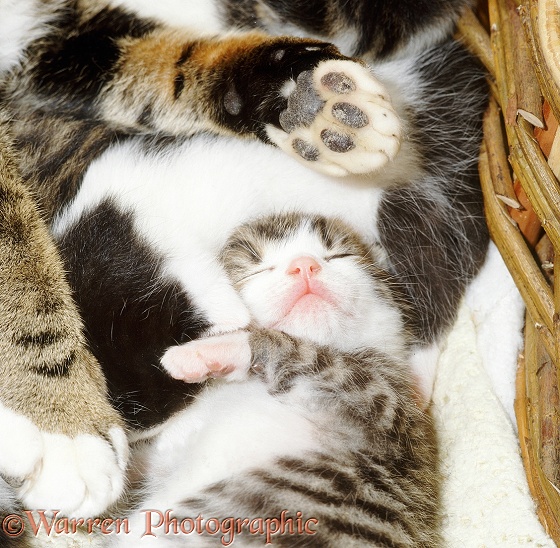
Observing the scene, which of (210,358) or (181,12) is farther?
(181,12)

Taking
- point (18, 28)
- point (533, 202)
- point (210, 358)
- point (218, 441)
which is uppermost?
point (533, 202)

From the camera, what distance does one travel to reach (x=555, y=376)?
118 cm

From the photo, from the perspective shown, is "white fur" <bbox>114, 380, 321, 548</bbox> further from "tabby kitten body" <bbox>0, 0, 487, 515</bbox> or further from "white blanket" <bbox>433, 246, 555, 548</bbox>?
"white blanket" <bbox>433, 246, 555, 548</bbox>

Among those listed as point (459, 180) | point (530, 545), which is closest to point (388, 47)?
point (459, 180)

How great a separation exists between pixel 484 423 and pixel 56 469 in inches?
28.0

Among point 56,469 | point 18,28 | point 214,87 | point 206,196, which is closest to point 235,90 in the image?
point 214,87

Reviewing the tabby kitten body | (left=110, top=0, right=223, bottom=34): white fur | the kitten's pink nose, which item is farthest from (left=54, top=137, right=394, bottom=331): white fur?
(left=110, top=0, right=223, bottom=34): white fur

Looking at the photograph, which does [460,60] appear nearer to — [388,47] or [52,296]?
[388,47]

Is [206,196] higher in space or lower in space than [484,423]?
higher

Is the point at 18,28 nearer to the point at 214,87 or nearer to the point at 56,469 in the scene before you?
the point at 214,87

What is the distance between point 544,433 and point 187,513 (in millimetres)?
549

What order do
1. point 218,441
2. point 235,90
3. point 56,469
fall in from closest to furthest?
point 56,469
point 218,441
point 235,90

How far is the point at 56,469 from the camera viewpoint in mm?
1009

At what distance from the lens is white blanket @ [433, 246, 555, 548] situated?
3.95 feet
